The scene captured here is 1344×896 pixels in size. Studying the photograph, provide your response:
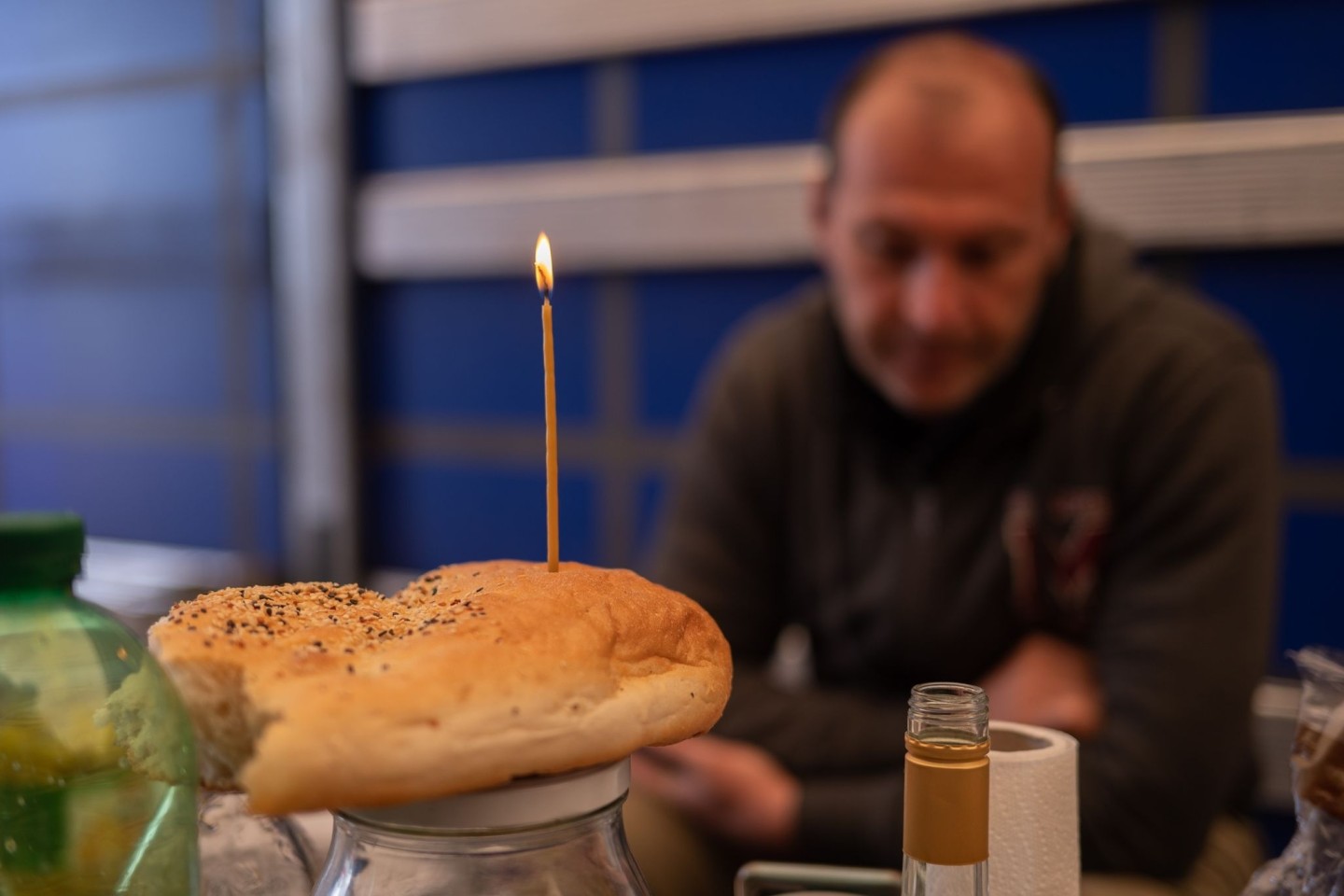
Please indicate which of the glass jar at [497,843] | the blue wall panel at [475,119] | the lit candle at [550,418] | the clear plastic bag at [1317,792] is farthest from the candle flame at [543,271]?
the blue wall panel at [475,119]

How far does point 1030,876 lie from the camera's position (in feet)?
2.14

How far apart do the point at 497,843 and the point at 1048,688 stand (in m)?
1.44

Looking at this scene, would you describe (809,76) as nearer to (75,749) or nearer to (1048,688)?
(1048,688)

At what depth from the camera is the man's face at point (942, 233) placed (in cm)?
174

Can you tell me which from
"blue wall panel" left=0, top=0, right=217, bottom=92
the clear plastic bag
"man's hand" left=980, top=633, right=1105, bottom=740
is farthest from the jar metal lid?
"blue wall panel" left=0, top=0, right=217, bottom=92

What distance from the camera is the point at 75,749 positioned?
668 mm

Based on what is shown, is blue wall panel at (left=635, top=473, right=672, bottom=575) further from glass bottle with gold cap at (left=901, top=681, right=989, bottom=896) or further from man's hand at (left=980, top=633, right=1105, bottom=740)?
glass bottle with gold cap at (left=901, top=681, right=989, bottom=896)

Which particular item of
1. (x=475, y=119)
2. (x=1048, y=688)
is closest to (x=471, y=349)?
(x=475, y=119)

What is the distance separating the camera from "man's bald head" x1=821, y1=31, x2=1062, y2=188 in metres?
1.75

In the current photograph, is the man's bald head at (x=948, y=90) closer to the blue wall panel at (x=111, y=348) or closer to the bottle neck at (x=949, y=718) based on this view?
the bottle neck at (x=949, y=718)

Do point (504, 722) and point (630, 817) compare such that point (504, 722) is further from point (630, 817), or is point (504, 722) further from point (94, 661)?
point (630, 817)

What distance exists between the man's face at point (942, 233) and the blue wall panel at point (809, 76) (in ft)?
2.34

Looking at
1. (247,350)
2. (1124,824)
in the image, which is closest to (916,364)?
(1124,824)

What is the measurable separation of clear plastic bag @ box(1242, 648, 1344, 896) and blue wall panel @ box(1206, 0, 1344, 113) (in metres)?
1.96
